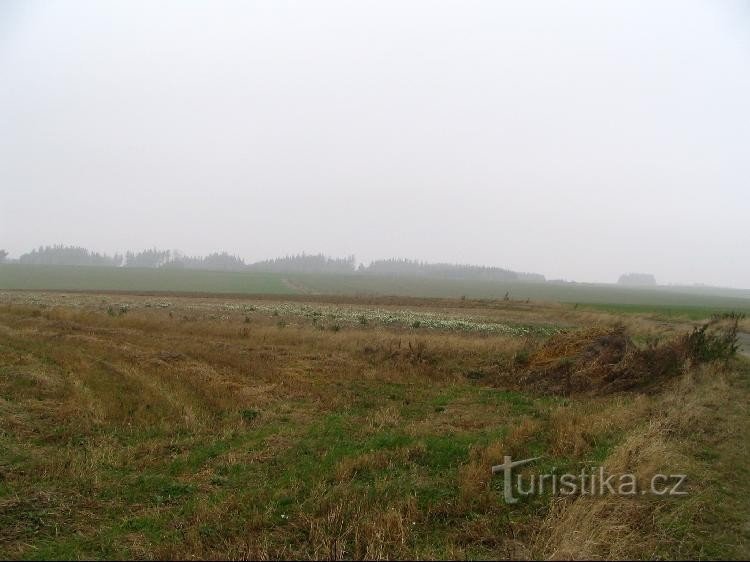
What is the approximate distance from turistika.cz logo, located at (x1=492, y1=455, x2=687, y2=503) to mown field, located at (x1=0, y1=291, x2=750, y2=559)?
155mm

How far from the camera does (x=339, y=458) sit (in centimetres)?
727

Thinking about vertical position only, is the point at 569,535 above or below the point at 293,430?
above

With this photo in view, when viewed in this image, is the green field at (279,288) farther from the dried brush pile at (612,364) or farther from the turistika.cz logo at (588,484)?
the turistika.cz logo at (588,484)

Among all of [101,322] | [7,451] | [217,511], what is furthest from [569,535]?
[101,322]

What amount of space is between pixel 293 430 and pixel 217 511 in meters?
3.71

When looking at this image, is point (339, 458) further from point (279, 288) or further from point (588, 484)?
point (279, 288)

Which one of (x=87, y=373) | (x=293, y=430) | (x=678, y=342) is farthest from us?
(x=678, y=342)

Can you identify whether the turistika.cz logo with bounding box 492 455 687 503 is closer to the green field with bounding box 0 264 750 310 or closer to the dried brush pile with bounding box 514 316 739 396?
the dried brush pile with bounding box 514 316 739 396

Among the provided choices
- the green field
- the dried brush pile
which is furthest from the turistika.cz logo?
the green field

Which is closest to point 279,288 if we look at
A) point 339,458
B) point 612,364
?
point 612,364

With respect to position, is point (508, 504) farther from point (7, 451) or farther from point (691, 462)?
point (7, 451)

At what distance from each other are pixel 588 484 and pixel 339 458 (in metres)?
4.06

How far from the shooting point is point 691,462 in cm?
644

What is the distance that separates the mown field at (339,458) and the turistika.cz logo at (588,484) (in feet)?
0.51
